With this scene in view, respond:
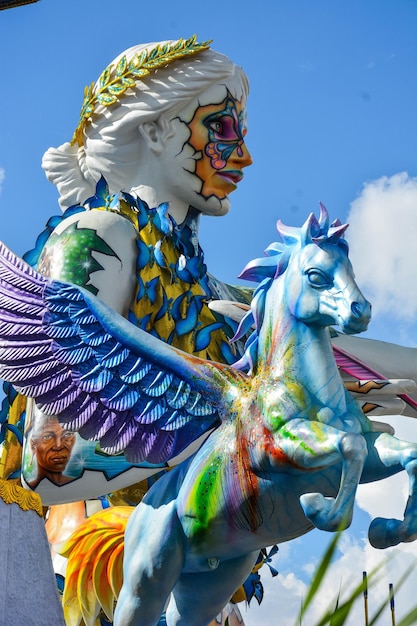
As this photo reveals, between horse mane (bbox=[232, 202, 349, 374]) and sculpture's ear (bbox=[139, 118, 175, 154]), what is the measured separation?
1417 mm

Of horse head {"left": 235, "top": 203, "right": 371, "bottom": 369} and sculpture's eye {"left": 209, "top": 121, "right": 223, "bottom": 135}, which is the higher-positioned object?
sculpture's eye {"left": 209, "top": 121, "right": 223, "bottom": 135}

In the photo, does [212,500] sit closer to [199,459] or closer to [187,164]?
[199,459]

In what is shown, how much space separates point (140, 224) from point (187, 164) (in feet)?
1.48

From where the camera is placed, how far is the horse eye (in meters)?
3.12

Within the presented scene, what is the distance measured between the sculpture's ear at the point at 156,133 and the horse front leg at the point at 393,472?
83.6 inches

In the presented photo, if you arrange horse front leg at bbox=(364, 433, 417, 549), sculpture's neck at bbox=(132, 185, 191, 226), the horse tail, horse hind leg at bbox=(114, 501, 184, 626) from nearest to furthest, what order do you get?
horse front leg at bbox=(364, 433, 417, 549)
horse hind leg at bbox=(114, 501, 184, 626)
the horse tail
sculpture's neck at bbox=(132, 185, 191, 226)

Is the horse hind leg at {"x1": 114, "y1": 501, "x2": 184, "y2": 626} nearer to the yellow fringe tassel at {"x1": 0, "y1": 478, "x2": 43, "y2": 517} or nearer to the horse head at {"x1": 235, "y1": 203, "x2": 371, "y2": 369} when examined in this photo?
the yellow fringe tassel at {"x1": 0, "y1": 478, "x2": 43, "y2": 517}

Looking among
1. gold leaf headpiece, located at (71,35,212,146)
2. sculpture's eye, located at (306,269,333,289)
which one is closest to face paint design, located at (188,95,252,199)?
gold leaf headpiece, located at (71,35,212,146)

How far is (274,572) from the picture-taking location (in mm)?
4383

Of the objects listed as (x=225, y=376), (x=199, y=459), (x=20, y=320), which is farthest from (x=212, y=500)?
(x=20, y=320)

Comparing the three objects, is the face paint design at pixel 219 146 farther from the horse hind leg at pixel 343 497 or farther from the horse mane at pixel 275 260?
the horse hind leg at pixel 343 497

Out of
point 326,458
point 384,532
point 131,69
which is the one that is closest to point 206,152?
point 131,69

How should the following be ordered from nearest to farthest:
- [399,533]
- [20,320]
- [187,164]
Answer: [399,533], [20,320], [187,164]

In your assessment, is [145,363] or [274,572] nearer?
[145,363]
